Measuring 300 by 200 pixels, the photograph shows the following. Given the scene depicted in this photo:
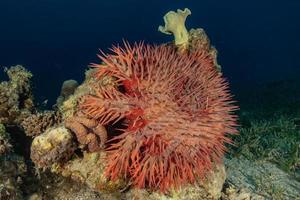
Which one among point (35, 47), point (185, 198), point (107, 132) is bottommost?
point (185, 198)

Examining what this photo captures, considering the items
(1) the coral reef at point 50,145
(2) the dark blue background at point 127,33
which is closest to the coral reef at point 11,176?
(1) the coral reef at point 50,145

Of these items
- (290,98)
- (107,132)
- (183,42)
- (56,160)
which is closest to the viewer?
(56,160)

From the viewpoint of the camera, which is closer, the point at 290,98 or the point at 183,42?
the point at 183,42

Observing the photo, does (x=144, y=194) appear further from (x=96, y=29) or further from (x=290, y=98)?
(x=96, y=29)

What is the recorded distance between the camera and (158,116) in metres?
4.24

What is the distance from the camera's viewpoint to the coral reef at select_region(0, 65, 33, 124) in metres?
5.00

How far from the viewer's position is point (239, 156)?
287 inches

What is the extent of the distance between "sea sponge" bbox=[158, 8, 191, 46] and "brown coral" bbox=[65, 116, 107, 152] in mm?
2212

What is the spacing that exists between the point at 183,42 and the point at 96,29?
73.1 meters

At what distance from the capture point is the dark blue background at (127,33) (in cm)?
4744

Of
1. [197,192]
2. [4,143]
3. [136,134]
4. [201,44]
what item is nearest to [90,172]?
[136,134]

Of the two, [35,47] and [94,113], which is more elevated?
[35,47]

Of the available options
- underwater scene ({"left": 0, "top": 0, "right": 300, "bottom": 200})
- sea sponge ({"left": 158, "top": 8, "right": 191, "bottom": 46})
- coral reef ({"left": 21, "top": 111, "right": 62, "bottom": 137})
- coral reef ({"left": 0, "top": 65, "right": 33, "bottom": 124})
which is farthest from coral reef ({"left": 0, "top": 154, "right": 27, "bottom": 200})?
sea sponge ({"left": 158, "top": 8, "right": 191, "bottom": 46})

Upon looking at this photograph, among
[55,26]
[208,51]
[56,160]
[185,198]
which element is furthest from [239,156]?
[55,26]
